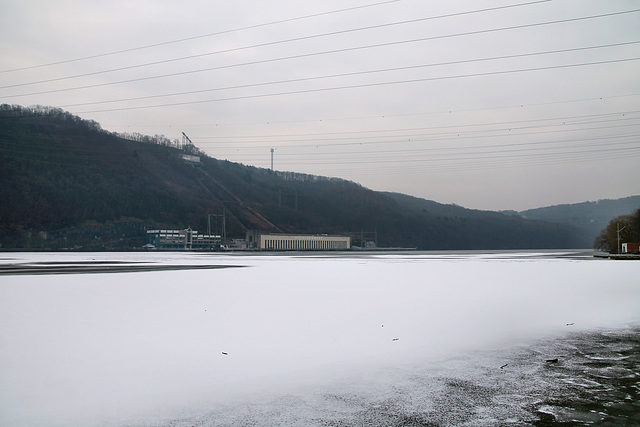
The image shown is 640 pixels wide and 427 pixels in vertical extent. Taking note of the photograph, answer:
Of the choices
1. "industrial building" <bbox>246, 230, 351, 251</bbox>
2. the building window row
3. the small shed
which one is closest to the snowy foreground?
the small shed

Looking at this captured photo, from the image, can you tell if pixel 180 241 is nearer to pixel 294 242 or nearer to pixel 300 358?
pixel 294 242

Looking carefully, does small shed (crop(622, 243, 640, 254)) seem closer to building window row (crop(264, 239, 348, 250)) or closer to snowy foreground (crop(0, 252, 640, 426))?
snowy foreground (crop(0, 252, 640, 426))

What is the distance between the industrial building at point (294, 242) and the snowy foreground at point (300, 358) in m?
140

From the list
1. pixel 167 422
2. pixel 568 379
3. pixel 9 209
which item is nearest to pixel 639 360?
pixel 568 379

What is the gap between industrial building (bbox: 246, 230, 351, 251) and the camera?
158625 millimetres

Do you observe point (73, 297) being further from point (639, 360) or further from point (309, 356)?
point (639, 360)

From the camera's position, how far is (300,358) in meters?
9.33

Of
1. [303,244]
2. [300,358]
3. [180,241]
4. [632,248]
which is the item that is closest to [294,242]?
[303,244]

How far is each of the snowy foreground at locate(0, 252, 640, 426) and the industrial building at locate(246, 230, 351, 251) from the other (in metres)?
140

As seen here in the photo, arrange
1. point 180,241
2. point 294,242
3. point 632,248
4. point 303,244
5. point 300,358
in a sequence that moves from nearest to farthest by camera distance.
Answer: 1. point 300,358
2. point 632,248
3. point 180,241
4. point 294,242
5. point 303,244

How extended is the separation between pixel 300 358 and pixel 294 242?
6162 inches

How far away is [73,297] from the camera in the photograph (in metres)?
17.4

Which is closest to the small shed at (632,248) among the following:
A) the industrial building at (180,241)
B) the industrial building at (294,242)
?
the industrial building at (294,242)

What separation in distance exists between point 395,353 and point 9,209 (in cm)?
17684
